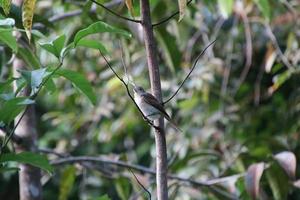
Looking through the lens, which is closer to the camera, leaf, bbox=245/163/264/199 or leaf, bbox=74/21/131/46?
leaf, bbox=74/21/131/46

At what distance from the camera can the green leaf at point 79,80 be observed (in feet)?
3.27

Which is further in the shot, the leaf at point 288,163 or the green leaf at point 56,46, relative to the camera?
the leaf at point 288,163

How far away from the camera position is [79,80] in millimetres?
1055

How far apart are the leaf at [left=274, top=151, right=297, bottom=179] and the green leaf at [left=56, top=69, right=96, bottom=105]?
53cm

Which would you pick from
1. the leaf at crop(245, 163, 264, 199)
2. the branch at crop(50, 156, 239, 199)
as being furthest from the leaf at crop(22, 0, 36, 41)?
the leaf at crop(245, 163, 264, 199)

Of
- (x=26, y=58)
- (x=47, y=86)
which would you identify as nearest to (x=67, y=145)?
(x=26, y=58)

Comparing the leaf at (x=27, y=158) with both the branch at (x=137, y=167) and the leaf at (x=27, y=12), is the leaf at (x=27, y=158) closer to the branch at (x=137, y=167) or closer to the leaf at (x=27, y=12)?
the leaf at (x=27, y=12)

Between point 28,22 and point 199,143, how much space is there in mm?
1727

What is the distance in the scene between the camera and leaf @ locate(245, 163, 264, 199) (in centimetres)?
138

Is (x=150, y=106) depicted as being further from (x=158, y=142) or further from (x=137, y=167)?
(x=137, y=167)

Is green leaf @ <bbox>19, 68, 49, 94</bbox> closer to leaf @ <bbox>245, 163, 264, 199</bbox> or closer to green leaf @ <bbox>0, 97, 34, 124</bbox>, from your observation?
green leaf @ <bbox>0, 97, 34, 124</bbox>

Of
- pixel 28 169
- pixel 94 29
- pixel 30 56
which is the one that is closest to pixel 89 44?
pixel 94 29

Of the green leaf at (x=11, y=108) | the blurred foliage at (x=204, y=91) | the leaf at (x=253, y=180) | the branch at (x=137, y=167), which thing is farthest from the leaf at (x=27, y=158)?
the blurred foliage at (x=204, y=91)

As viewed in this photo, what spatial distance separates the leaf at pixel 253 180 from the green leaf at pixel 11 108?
601mm
